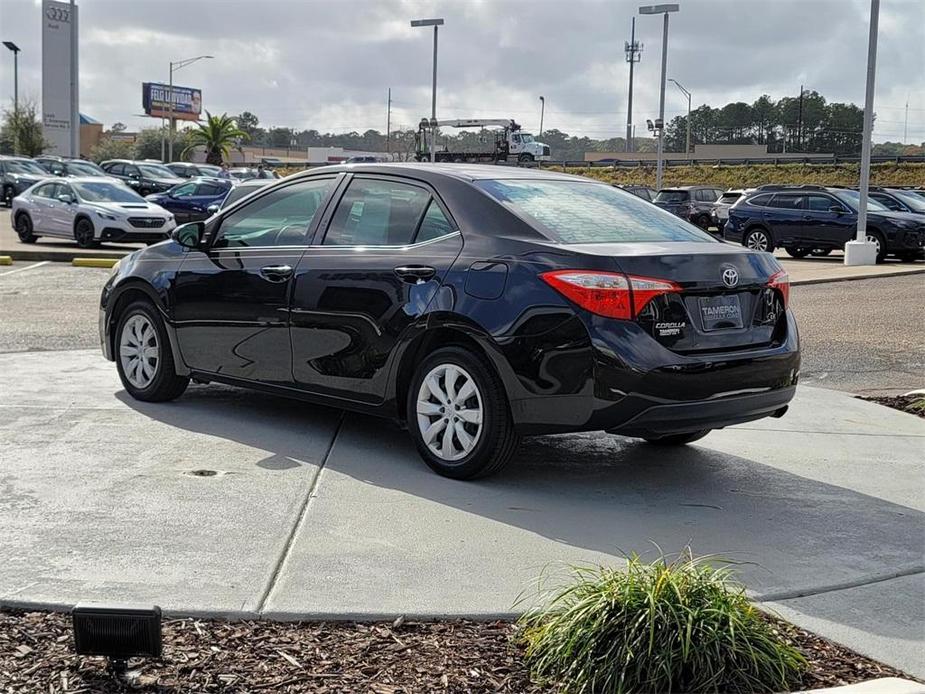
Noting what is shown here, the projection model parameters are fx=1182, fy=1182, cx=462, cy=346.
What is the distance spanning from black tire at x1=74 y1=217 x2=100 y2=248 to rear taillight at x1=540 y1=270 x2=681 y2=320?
1886 centimetres

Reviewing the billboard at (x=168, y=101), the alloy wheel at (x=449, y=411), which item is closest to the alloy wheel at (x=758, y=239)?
the alloy wheel at (x=449, y=411)

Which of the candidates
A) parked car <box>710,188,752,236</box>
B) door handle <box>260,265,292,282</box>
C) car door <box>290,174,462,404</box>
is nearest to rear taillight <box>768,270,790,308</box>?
car door <box>290,174,462,404</box>

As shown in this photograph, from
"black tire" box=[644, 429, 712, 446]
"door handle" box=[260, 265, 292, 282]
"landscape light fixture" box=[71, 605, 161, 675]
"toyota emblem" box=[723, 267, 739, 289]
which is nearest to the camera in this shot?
"landscape light fixture" box=[71, 605, 161, 675]

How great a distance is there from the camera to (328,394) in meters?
6.75

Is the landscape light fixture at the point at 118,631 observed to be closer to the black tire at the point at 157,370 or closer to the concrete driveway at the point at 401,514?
the concrete driveway at the point at 401,514

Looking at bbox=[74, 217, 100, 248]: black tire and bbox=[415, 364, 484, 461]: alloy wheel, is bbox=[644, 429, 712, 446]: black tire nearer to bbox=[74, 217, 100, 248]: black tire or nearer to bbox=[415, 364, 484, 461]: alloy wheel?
bbox=[415, 364, 484, 461]: alloy wheel

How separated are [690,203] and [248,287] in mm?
31060

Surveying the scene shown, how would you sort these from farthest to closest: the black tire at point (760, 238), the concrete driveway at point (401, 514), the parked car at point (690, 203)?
the parked car at point (690, 203) → the black tire at point (760, 238) → the concrete driveway at point (401, 514)

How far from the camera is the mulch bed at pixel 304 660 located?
12.0 feet

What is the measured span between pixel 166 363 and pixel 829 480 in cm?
420

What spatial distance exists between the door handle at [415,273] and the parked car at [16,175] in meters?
35.7

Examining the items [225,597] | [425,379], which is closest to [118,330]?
[425,379]

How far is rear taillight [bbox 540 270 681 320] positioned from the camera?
18.1 feet

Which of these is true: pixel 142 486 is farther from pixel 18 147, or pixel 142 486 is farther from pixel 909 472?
pixel 18 147
